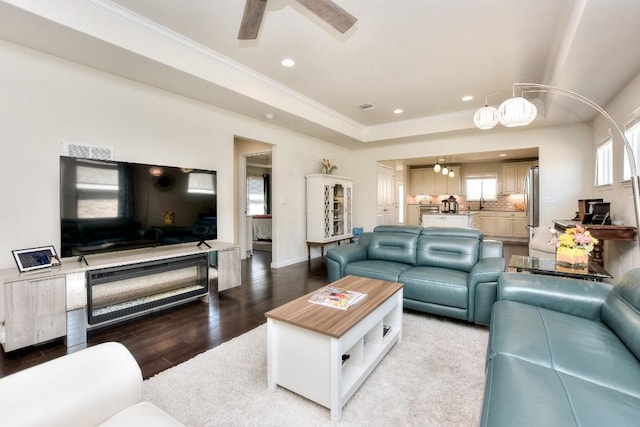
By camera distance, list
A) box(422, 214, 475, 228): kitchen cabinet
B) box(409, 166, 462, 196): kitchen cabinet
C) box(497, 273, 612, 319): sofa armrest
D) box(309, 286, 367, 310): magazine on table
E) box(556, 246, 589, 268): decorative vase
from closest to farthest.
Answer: box(497, 273, 612, 319): sofa armrest, box(309, 286, 367, 310): magazine on table, box(556, 246, 589, 268): decorative vase, box(422, 214, 475, 228): kitchen cabinet, box(409, 166, 462, 196): kitchen cabinet

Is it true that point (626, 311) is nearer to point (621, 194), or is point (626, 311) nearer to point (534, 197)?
point (621, 194)

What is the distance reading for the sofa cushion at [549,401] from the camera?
3.33 feet

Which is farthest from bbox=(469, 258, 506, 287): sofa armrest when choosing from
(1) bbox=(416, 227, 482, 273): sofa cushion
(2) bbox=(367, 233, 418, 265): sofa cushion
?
(2) bbox=(367, 233, 418, 265): sofa cushion

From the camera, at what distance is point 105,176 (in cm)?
286

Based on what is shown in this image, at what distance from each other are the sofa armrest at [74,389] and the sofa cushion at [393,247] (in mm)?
2988

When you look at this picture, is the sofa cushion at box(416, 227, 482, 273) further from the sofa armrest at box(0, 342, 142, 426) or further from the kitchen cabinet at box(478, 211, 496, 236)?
the kitchen cabinet at box(478, 211, 496, 236)

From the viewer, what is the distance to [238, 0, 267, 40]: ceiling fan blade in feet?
6.63

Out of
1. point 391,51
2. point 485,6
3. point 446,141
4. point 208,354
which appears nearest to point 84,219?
point 208,354

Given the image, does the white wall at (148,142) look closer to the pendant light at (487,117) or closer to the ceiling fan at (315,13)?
the pendant light at (487,117)

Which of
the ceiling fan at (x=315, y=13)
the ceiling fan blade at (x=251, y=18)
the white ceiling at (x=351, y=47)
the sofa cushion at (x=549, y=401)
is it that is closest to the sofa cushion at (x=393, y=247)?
the white ceiling at (x=351, y=47)

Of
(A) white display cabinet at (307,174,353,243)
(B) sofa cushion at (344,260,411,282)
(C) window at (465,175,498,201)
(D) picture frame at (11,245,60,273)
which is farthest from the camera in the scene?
(C) window at (465,175,498,201)

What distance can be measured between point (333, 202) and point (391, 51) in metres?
3.35

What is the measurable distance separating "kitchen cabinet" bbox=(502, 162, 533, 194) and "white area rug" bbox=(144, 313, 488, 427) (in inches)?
318

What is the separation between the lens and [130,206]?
305 cm
